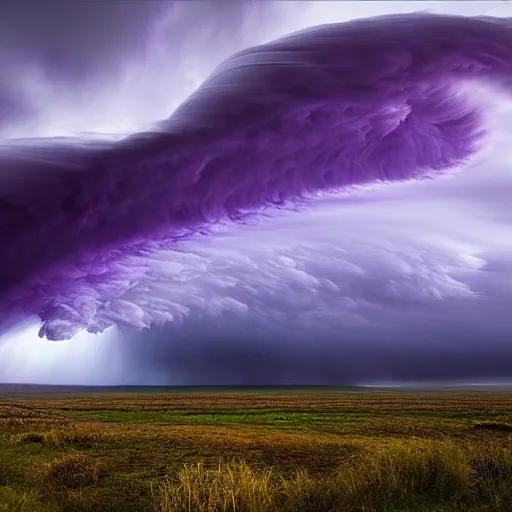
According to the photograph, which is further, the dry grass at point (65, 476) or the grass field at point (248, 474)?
the dry grass at point (65, 476)

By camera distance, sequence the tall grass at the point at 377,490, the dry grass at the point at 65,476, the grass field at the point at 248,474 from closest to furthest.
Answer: the tall grass at the point at 377,490
the grass field at the point at 248,474
the dry grass at the point at 65,476

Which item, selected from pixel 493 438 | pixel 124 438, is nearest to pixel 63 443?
pixel 124 438

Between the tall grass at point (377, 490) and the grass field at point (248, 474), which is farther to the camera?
the grass field at point (248, 474)

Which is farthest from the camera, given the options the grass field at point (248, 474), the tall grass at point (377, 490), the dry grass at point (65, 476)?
the dry grass at point (65, 476)

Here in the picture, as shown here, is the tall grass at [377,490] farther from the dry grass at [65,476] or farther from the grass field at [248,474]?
the dry grass at [65,476]

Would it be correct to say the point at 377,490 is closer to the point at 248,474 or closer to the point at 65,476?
the point at 248,474

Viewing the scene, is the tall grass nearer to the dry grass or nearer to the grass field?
the grass field

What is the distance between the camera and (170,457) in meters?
24.7

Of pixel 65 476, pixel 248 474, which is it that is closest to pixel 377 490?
pixel 248 474

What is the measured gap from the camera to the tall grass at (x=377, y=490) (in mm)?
12383

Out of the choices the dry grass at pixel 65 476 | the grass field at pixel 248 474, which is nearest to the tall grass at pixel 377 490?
the grass field at pixel 248 474

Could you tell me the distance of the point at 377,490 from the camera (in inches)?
512

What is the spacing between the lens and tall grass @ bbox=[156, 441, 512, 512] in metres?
12.4

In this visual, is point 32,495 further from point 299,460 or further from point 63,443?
point 63,443
